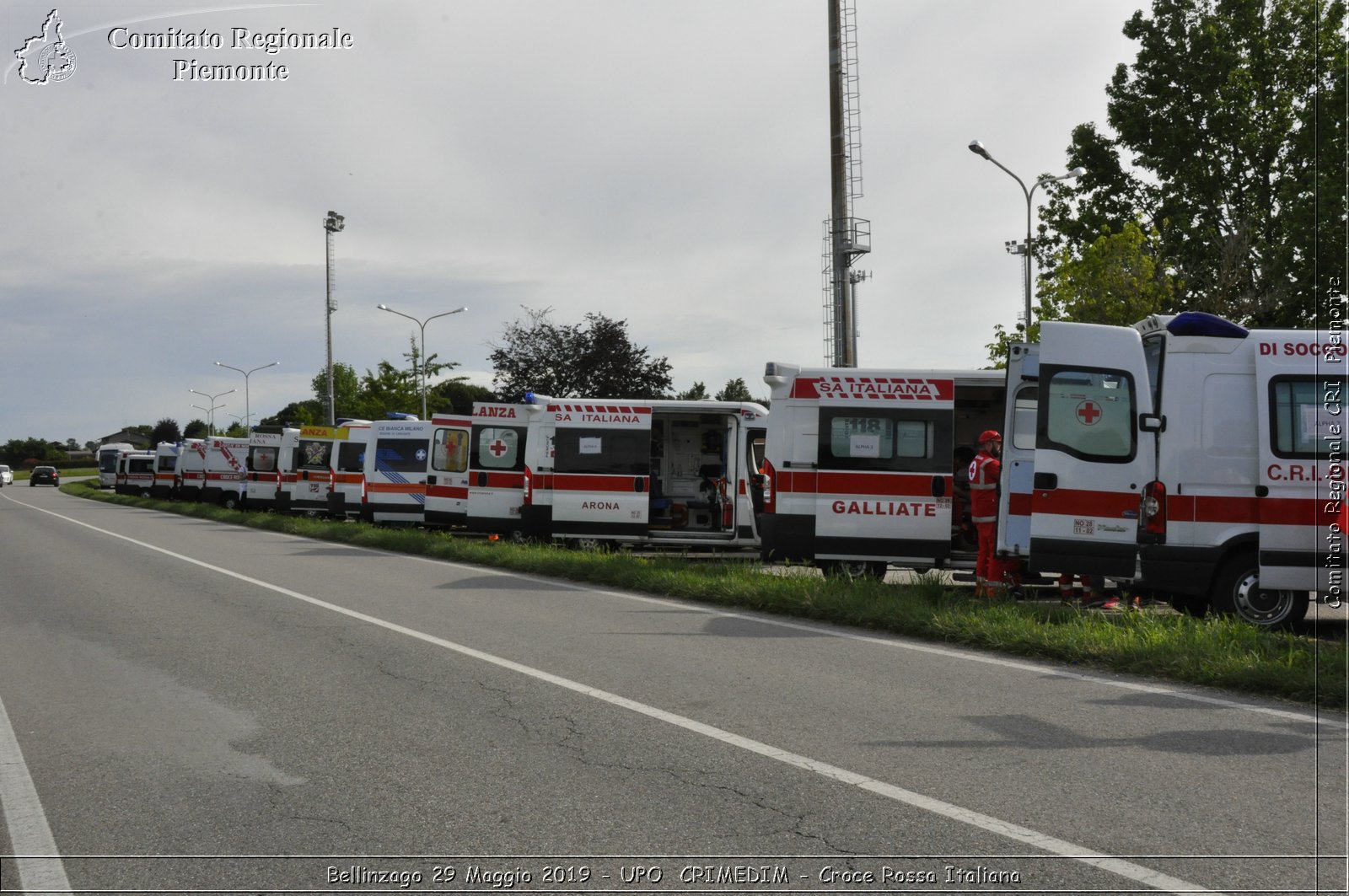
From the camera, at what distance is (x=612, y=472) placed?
17.9 metres

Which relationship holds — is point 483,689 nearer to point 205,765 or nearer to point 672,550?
point 205,765

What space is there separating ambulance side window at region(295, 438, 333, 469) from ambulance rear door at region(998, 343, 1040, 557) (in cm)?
2429

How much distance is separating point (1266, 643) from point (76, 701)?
7.77 metres

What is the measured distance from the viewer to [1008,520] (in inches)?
438

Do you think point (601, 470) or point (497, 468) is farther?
point (497, 468)

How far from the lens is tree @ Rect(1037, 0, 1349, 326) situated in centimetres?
3044

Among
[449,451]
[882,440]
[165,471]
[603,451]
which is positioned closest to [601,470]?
[603,451]

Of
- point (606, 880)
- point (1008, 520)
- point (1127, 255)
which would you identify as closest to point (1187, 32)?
point (1127, 255)

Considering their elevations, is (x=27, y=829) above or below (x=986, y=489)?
below

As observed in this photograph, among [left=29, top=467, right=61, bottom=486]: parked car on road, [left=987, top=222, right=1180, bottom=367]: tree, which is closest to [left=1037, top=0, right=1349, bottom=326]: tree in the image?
[left=987, top=222, right=1180, bottom=367]: tree

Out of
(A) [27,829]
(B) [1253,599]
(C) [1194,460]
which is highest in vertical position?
(C) [1194,460]

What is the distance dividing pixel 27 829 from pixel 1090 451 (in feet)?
28.2

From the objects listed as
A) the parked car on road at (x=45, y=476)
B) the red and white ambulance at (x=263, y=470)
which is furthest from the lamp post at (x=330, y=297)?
the parked car on road at (x=45, y=476)

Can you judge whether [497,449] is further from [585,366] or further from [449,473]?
[585,366]
